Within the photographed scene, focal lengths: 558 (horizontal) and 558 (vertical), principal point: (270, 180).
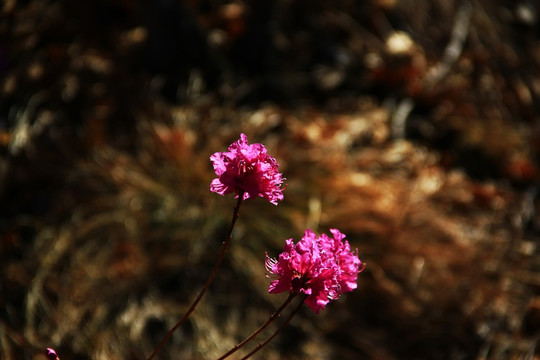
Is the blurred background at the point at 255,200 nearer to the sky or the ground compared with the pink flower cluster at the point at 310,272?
nearer to the sky

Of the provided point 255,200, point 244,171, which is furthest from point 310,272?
point 255,200

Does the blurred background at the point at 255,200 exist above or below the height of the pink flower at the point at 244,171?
above

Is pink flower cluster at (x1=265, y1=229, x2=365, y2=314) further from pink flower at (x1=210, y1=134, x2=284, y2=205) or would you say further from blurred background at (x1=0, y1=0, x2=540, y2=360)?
blurred background at (x1=0, y1=0, x2=540, y2=360)

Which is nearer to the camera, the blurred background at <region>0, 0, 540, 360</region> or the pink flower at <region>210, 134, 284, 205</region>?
the pink flower at <region>210, 134, 284, 205</region>

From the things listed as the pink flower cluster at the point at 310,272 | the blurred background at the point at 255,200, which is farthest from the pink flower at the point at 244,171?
the blurred background at the point at 255,200

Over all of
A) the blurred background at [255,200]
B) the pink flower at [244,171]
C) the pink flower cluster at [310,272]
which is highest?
the blurred background at [255,200]

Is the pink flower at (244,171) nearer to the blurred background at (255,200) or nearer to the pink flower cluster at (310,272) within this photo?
the pink flower cluster at (310,272)

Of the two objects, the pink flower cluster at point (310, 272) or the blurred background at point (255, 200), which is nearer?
the pink flower cluster at point (310, 272)

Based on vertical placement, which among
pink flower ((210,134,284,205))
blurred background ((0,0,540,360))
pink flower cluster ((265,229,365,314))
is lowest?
pink flower cluster ((265,229,365,314))

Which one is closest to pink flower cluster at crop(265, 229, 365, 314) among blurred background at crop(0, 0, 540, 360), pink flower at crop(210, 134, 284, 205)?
pink flower at crop(210, 134, 284, 205)
